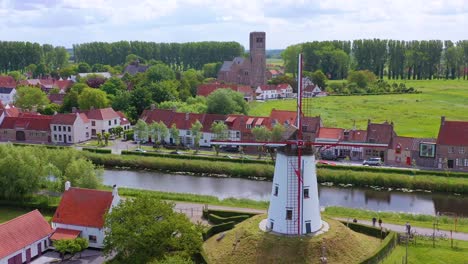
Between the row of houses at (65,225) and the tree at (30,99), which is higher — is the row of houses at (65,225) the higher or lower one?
the lower one

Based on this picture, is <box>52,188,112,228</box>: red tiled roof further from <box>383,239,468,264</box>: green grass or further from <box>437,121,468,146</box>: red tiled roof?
<box>437,121,468,146</box>: red tiled roof

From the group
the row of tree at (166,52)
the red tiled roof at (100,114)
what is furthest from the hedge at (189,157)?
the row of tree at (166,52)

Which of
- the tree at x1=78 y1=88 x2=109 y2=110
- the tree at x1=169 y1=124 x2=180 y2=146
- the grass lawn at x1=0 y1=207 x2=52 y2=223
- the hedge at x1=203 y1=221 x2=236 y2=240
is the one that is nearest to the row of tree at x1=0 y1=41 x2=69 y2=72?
the tree at x1=78 y1=88 x2=109 y2=110

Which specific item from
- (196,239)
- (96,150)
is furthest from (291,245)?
(96,150)

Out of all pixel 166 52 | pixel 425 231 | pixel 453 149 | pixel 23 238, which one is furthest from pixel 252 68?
pixel 23 238

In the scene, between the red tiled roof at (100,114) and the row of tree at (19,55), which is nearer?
the red tiled roof at (100,114)

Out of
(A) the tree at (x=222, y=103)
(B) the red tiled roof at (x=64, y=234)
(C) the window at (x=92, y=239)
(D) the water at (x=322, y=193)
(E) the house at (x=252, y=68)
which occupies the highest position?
(E) the house at (x=252, y=68)

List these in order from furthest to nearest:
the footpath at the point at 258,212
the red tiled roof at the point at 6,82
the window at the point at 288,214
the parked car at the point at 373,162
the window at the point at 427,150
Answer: the red tiled roof at the point at 6,82, the parked car at the point at 373,162, the window at the point at 427,150, the footpath at the point at 258,212, the window at the point at 288,214

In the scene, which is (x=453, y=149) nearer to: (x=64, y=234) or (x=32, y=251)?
(x=64, y=234)

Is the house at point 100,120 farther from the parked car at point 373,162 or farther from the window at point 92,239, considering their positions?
the window at point 92,239
